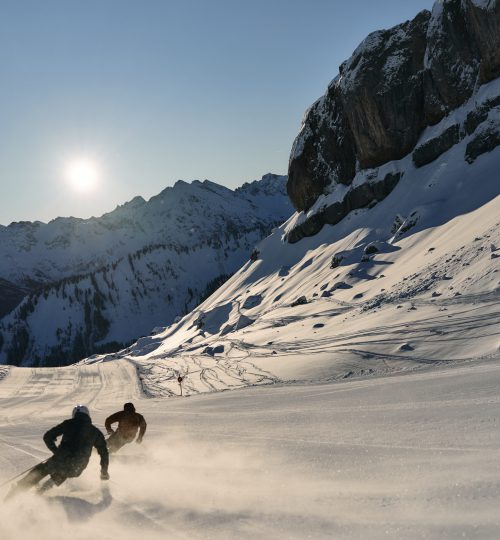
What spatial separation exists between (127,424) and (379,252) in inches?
1298

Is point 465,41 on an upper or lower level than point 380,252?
upper

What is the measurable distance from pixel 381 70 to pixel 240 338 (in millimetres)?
33253

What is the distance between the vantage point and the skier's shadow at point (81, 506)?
5152mm

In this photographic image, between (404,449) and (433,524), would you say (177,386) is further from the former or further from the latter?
(433,524)

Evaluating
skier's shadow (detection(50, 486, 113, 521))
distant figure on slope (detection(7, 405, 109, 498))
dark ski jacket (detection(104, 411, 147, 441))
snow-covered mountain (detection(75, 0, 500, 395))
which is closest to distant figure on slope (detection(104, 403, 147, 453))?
dark ski jacket (detection(104, 411, 147, 441))

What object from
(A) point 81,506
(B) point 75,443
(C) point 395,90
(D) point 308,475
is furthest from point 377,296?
(C) point 395,90

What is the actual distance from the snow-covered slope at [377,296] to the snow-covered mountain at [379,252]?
12 centimetres

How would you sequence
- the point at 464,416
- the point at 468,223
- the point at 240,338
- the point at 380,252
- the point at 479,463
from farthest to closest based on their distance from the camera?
the point at 380,252 → the point at 240,338 → the point at 468,223 → the point at 464,416 → the point at 479,463

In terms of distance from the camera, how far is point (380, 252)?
3881 cm

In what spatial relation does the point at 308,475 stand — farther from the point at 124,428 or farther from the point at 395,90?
the point at 395,90

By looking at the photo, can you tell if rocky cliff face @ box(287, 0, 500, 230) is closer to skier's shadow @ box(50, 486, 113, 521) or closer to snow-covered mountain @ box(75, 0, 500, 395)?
snow-covered mountain @ box(75, 0, 500, 395)

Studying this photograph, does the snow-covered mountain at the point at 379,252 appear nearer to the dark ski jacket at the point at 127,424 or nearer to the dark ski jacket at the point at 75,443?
the dark ski jacket at the point at 127,424

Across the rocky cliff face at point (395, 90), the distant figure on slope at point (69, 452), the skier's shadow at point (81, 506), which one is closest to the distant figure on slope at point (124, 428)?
the distant figure on slope at point (69, 452)

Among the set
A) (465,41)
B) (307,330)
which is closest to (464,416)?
(307,330)
